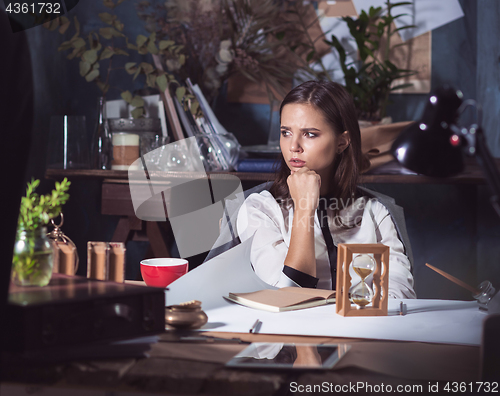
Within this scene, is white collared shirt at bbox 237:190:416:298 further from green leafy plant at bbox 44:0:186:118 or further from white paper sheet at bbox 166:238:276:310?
green leafy plant at bbox 44:0:186:118

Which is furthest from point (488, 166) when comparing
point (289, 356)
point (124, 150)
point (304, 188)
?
point (124, 150)

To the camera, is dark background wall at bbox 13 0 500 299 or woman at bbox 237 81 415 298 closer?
woman at bbox 237 81 415 298

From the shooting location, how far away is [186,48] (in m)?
2.04

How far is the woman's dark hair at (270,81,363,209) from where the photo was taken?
4.86 ft

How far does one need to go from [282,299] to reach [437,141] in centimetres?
46

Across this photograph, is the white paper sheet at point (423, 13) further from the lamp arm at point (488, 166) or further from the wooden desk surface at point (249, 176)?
the lamp arm at point (488, 166)

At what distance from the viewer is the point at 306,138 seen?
147 cm

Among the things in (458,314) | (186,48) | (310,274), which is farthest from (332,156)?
(186,48)

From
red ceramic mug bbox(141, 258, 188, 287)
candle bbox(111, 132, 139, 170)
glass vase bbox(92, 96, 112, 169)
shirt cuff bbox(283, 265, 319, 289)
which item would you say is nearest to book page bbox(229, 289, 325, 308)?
red ceramic mug bbox(141, 258, 188, 287)

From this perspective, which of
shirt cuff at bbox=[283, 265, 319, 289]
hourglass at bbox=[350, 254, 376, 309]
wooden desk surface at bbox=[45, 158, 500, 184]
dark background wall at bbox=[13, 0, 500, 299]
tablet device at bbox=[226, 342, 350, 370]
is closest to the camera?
tablet device at bbox=[226, 342, 350, 370]

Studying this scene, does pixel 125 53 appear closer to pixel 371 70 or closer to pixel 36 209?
pixel 371 70

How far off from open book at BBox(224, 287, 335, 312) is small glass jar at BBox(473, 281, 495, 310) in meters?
0.27

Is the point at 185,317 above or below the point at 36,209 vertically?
below

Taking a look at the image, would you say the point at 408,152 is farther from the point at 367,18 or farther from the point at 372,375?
the point at 367,18
